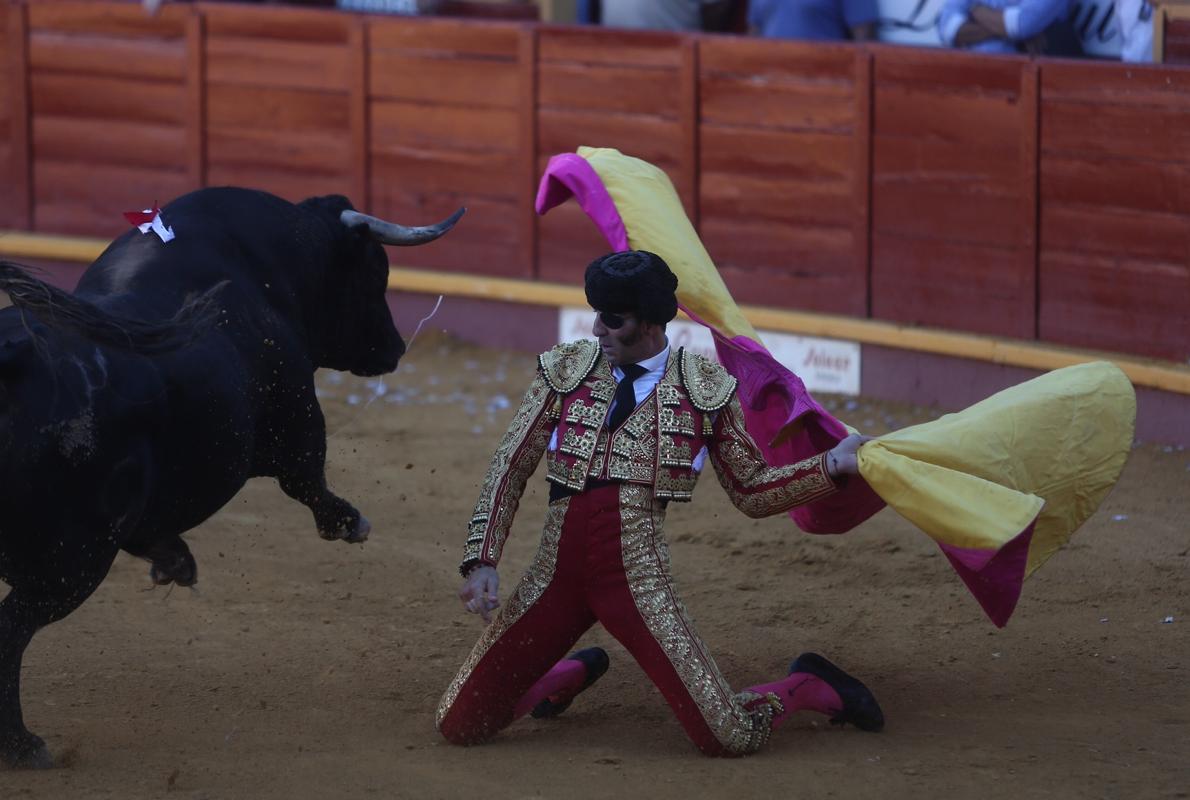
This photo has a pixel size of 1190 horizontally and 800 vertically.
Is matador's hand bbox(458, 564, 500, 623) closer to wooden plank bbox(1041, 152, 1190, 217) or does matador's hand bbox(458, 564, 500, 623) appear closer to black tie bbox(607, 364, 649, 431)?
black tie bbox(607, 364, 649, 431)

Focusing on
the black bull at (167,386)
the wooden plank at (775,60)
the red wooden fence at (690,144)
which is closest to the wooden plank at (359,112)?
the red wooden fence at (690,144)

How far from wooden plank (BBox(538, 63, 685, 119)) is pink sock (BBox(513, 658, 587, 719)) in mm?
4073

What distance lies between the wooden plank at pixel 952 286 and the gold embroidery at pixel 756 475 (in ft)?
10.6

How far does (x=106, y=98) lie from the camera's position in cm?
886

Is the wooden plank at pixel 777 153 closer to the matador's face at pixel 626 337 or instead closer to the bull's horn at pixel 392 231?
the bull's horn at pixel 392 231

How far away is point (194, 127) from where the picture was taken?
28.4ft

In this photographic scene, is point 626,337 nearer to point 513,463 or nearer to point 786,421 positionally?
point 513,463

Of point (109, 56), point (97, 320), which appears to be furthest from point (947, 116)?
point (109, 56)

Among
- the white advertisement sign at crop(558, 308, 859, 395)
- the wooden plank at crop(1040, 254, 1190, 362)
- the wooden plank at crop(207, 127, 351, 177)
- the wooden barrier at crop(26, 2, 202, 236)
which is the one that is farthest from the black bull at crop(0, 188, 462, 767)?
the wooden barrier at crop(26, 2, 202, 236)

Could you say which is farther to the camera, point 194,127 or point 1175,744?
point 194,127

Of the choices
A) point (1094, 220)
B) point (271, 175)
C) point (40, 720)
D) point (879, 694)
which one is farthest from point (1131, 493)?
point (271, 175)

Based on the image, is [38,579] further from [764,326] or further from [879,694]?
[764,326]

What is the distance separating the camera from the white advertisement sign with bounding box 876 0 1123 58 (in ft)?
21.6

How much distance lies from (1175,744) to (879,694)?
0.66 m
